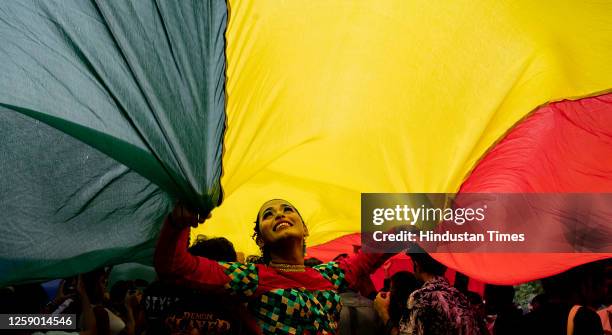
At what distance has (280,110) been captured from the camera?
306cm

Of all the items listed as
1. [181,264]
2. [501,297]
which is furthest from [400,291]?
[181,264]

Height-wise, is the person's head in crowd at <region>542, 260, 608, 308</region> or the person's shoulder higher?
the person's head in crowd at <region>542, 260, 608, 308</region>

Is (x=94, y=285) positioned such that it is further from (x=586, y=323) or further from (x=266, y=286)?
(x=586, y=323)

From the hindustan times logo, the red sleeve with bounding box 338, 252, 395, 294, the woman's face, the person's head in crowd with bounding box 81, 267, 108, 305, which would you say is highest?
the hindustan times logo

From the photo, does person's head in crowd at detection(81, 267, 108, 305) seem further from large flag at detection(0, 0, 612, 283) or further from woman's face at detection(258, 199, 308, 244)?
woman's face at detection(258, 199, 308, 244)

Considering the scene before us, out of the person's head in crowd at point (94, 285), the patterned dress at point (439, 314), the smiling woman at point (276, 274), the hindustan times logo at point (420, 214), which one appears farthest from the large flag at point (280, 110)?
the person's head in crowd at point (94, 285)

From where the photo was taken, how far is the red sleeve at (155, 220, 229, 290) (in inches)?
94.2

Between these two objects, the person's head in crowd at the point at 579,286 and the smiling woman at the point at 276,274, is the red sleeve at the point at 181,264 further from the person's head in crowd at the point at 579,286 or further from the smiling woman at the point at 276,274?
the person's head in crowd at the point at 579,286

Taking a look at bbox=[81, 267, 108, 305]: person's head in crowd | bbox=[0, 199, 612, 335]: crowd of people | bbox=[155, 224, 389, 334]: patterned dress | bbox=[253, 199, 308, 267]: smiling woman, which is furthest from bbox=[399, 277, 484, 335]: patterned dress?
bbox=[81, 267, 108, 305]: person's head in crowd

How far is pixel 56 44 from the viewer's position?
2383 millimetres

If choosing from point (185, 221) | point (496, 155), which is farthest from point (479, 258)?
point (185, 221)

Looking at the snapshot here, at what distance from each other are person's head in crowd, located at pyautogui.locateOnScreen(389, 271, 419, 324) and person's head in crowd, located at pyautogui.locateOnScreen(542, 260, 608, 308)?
1.01 meters

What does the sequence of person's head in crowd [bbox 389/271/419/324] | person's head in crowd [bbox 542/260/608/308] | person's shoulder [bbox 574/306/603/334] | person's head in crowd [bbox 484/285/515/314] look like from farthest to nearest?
1. person's head in crowd [bbox 389/271/419/324]
2. person's head in crowd [bbox 484/285/515/314]
3. person's head in crowd [bbox 542/260/608/308]
4. person's shoulder [bbox 574/306/603/334]

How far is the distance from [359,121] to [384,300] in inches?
63.0
